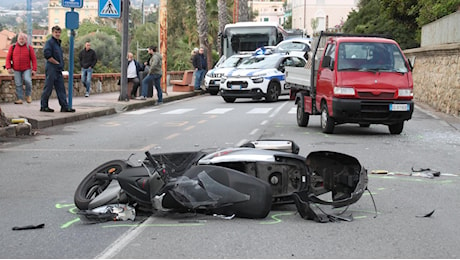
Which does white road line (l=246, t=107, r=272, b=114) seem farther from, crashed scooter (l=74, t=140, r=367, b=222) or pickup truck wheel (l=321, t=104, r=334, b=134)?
crashed scooter (l=74, t=140, r=367, b=222)

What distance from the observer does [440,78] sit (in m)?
24.8

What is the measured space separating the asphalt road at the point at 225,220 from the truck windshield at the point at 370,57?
1.37 metres

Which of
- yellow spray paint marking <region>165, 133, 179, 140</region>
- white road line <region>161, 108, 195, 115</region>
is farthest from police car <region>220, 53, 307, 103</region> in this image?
yellow spray paint marking <region>165, 133, 179, 140</region>

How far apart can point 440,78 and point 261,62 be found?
6.84 meters

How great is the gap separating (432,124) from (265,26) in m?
21.7

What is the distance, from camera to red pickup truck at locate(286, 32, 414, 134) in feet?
48.6

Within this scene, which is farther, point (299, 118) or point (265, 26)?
point (265, 26)

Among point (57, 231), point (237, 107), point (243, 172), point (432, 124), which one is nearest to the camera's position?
point (57, 231)

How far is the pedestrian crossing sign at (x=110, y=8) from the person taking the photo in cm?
2309

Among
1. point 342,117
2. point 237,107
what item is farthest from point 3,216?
point 237,107

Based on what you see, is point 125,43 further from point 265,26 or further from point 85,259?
point 85,259

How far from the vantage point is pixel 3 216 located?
7.17 metres

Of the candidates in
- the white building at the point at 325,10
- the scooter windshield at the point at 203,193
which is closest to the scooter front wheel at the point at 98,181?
the scooter windshield at the point at 203,193

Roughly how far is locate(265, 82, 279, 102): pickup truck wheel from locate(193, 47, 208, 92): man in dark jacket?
7.57 m
